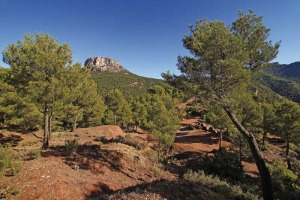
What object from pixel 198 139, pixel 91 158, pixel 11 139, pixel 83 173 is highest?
pixel 11 139

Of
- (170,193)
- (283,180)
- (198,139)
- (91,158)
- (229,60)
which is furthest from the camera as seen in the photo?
(198,139)

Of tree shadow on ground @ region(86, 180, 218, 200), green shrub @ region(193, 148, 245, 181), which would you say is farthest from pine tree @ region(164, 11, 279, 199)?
green shrub @ region(193, 148, 245, 181)

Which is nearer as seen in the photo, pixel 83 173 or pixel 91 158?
pixel 83 173

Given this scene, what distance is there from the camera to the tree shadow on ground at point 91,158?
47.2 feet

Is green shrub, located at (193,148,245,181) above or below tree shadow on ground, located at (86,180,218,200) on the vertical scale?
below

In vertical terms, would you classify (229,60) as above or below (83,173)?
above

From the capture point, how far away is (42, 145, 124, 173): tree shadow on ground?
47.2ft

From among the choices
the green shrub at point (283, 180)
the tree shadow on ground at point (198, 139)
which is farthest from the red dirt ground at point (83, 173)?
the tree shadow on ground at point (198, 139)

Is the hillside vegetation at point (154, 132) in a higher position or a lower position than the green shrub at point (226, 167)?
higher

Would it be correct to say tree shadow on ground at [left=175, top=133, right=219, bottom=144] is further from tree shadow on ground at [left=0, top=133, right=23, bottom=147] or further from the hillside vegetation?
tree shadow on ground at [left=0, top=133, right=23, bottom=147]

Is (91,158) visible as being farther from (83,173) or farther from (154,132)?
(154,132)

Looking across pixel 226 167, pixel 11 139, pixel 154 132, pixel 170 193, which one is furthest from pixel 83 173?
pixel 11 139

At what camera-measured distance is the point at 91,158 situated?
1594 cm

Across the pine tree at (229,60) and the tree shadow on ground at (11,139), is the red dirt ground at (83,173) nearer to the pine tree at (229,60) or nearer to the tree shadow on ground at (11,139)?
the tree shadow on ground at (11,139)
